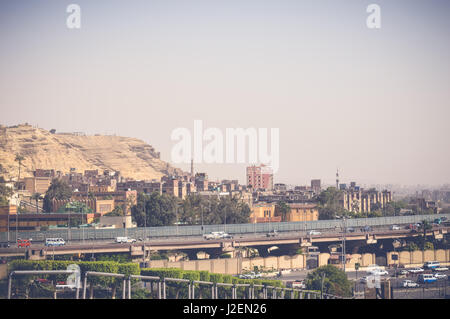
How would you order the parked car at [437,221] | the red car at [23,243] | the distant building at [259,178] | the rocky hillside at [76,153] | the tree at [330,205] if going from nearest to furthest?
1. the red car at [23,243]
2. the parked car at [437,221]
3. the tree at [330,205]
4. the distant building at [259,178]
5. the rocky hillside at [76,153]

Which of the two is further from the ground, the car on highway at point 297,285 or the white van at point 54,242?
the white van at point 54,242

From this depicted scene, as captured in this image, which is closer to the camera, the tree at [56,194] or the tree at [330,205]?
the tree at [330,205]

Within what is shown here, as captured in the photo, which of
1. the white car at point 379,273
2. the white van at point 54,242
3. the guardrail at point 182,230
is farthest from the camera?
the guardrail at point 182,230

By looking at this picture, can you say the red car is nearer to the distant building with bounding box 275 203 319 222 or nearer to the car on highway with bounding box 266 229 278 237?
the car on highway with bounding box 266 229 278 237

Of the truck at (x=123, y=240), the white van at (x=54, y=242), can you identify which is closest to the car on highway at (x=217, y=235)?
the truck at (x=123, y=240)

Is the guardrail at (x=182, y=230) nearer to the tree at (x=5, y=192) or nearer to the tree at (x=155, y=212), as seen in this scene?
the tree at (x=155, y=212)
